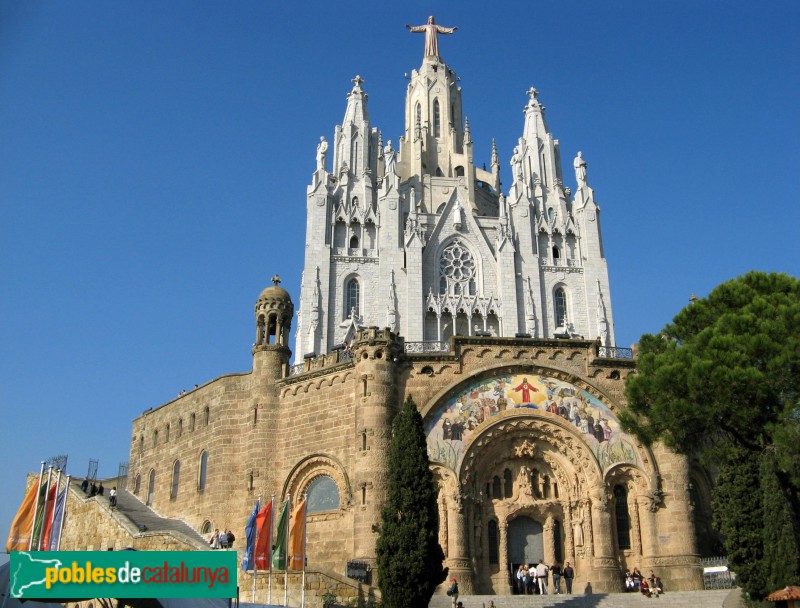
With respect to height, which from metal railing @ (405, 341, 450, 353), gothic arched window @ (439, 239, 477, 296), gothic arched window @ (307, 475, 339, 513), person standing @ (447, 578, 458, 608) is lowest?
person standing @ (447, 578, 458, 608)

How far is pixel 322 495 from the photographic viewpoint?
30.0 meters

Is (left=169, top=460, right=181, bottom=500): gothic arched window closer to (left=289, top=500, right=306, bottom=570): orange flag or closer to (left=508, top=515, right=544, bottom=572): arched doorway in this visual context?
(left=289, top=500, right=306, bottom=570): orange flag

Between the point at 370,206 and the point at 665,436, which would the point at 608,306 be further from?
the point at 665,436

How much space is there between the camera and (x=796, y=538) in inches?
871

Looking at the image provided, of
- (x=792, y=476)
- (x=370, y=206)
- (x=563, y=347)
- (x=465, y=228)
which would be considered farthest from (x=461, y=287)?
(x=792, y=476)

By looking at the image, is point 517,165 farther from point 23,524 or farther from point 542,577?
point 23,524

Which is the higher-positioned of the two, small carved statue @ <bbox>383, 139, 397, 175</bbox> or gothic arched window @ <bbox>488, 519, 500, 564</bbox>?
small carved statue @ <bbox>383, 139, 397, 175</bbox>

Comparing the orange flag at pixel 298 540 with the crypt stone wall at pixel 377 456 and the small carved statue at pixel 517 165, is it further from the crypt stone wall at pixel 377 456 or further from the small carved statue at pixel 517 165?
the small carved statue at pixel 517 165

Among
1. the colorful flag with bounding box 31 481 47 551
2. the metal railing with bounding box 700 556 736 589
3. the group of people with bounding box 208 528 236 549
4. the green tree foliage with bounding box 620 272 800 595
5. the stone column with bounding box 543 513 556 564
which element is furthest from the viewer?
the stone column with bounding box 543 513 556 564

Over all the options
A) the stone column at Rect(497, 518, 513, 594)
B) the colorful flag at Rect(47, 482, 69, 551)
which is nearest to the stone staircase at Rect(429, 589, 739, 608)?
the stone column at Rect(497, 518, 513, 594)

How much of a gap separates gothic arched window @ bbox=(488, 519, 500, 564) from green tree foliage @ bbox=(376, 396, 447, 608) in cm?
612

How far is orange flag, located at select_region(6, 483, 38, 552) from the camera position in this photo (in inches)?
1084

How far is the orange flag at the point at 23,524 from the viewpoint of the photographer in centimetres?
2753

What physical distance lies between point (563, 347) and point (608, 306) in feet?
83.1
